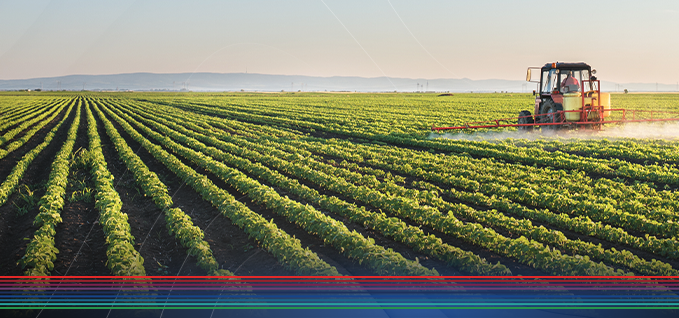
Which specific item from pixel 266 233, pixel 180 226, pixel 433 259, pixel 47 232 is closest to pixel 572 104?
pixel 433 259

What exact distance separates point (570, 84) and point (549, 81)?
119 centimetres

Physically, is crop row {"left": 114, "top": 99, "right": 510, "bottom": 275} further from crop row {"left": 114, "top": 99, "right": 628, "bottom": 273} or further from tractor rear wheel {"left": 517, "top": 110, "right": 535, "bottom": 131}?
tractor rear wheel {"left": 517, "top": 110, "right": 535, "bottom": 131}

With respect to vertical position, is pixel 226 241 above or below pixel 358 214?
below

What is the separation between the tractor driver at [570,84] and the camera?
65.1 feet

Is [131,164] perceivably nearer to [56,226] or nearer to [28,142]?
[56,226]

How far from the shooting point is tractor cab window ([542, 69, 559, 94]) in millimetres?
20625

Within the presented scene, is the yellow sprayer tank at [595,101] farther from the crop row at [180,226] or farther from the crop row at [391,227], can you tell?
the crop row at [180,226]

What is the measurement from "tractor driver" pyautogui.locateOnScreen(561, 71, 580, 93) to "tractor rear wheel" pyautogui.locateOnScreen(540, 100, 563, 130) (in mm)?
809

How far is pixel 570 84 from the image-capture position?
19891 millimetres

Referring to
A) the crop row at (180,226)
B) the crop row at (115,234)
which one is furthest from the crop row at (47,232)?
the crop row at (180,226)

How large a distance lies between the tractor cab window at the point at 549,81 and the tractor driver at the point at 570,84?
49 cm

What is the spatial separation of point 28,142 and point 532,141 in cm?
2546

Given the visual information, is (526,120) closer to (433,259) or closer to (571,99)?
(571,99)

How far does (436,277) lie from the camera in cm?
607
